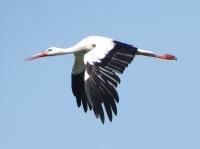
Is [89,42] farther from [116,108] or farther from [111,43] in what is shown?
[116,108]

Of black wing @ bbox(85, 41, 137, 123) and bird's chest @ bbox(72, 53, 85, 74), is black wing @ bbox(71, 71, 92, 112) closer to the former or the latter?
bird's chest @ bbox(72, 53, 85, 74)

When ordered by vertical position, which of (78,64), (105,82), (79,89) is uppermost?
(105,82)

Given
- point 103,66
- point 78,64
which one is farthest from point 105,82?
point 78,64

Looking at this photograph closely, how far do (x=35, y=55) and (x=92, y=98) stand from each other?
152 inches

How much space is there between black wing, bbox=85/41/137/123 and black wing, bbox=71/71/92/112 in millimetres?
2609

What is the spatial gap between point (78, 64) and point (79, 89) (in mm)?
599

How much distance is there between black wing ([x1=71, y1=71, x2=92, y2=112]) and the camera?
1888 centimetres

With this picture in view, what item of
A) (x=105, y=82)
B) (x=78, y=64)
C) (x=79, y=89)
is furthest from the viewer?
(x=79, y=89)

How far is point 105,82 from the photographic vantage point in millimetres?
15805

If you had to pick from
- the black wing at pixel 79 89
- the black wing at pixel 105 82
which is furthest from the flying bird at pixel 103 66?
the black wing at pixel 79 89

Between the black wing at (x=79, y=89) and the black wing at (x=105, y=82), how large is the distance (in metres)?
2.61

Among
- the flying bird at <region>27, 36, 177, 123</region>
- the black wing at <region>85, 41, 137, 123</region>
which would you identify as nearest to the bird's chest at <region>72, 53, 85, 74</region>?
the flying bird at <region>27, 36, 177, 123</region>

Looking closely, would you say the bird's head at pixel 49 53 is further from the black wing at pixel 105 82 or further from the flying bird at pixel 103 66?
the black wing at pixel 105 82

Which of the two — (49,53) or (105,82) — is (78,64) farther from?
(105,82)
